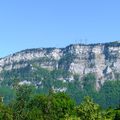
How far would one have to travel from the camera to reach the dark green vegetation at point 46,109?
280 feet

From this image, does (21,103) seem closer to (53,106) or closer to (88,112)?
(53,106)

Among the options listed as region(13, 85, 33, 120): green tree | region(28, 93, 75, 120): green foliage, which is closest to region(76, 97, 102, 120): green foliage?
region(13, 85, 33, 120): green tree

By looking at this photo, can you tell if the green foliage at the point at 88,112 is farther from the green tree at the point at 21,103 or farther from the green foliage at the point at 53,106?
the green foliage at the point at 53,106

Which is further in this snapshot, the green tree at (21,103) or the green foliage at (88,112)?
the green tree at (21,103)

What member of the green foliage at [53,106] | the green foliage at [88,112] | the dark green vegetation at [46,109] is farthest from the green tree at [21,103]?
the green foliage at [88,112]

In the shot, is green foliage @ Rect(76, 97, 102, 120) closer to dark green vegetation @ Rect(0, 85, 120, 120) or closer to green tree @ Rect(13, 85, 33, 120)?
dark green vegetation @ Rect(0, 85, 120, 120)

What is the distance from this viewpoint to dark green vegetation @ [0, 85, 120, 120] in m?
85.3

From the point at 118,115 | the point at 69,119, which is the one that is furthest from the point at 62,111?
the point at 69,119

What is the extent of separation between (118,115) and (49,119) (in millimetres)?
21886

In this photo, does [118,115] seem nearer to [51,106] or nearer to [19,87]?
[51,106]

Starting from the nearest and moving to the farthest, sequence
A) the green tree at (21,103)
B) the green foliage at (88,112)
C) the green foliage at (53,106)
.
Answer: the green foliage at (88,112), the green tree at (21,103), the green foliage at (53,106)

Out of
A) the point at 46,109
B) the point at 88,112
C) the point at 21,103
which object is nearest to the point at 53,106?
the point at 46,109

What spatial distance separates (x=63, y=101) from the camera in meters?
162

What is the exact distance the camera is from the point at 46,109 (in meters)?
140
